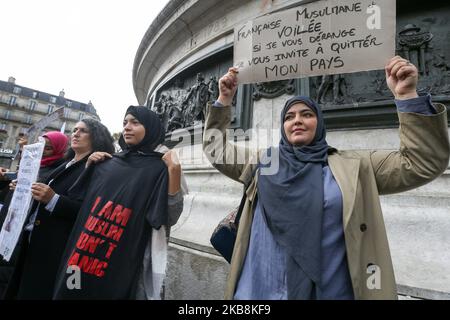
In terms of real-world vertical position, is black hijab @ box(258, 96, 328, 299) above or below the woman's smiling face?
below

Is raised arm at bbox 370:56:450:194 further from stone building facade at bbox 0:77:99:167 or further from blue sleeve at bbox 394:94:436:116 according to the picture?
stone building facade at bbox 0:77:99:167

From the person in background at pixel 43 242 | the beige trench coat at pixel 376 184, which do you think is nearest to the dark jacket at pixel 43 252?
the person in background at pixel 43 242

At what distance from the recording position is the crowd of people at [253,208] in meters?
1.20

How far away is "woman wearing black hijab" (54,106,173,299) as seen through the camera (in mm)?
1599

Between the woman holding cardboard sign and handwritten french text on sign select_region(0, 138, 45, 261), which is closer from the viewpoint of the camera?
the woman holding cardboard sign

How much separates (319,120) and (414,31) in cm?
267

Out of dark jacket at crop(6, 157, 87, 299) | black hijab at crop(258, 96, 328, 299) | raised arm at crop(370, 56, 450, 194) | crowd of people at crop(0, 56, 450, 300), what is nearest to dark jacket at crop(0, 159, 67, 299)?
crowd of people at crop(0, 56, 450, 300)

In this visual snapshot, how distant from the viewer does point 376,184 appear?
4.39 ft

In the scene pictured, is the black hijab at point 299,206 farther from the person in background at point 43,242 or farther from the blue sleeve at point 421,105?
the person in background at point 43,242

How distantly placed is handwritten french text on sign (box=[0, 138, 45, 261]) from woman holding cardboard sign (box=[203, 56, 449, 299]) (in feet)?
5.44

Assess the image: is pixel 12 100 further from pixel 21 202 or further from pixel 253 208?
pixel 253 208

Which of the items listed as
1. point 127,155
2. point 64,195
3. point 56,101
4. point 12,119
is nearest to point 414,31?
point 127,155
